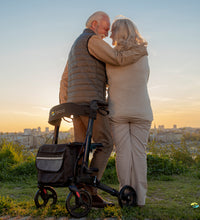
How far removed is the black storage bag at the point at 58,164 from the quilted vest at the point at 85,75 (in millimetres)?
559

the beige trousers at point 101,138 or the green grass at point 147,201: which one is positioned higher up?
the beige trousers at point 101,138

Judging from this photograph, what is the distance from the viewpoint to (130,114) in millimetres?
3145

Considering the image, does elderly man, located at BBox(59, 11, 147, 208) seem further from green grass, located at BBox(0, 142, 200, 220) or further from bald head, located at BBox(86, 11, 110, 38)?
green grass, located at BBox(0, 142, 200, 220)

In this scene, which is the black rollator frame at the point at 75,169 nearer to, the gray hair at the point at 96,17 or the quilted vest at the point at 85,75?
the quilted vest at the point at 85,75

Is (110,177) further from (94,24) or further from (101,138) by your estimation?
(94,24)

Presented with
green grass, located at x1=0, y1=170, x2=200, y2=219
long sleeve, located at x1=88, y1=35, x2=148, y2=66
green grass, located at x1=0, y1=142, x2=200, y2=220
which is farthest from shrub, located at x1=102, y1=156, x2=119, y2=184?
long sleeve, located at x1=88, y1=35, x2=148, y2=66

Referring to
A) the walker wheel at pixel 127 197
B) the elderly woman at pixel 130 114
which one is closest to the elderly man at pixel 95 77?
the elderly woman at pixel 130 114

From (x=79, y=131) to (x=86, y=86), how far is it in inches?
22.7

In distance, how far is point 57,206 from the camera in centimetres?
309

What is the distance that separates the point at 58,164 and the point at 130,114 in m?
0.96

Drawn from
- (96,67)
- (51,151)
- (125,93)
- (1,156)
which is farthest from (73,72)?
(1,156)

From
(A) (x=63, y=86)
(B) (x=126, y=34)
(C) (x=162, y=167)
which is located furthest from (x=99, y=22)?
(C) (x=162, y=167)

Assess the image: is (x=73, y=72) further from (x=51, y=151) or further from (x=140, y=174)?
(x=140, y=174)

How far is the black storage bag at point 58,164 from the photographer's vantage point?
2752 millimetres
